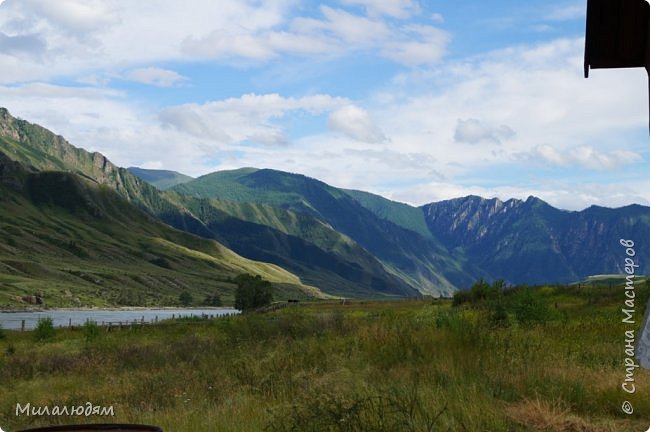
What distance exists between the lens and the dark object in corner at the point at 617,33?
820cm

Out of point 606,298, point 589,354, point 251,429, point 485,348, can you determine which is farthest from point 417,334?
point 606,298

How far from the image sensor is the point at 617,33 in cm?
835

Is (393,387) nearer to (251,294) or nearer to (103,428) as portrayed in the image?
(103,428)

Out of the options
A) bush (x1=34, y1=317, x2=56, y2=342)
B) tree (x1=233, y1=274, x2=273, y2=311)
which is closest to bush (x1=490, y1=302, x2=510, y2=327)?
bush (x1=34, y1=317, x2=56, y2=342)

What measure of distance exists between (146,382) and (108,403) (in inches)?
84.4

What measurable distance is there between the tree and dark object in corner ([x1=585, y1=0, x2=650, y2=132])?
117161 mm

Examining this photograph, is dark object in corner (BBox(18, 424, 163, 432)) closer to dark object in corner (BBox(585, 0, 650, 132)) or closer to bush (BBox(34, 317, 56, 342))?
dark object in corner (BBox(585, 0, 650, 132))

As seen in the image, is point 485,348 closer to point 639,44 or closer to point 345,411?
point 345,411

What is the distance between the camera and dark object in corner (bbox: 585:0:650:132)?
8203 mm

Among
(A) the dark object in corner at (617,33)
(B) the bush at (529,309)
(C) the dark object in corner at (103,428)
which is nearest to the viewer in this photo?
(C) the dark object in corner at (103,428)

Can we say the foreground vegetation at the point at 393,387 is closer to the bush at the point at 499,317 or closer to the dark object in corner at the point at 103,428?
the bush at the point at 499,317

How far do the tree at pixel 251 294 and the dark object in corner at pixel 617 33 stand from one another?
384 ft

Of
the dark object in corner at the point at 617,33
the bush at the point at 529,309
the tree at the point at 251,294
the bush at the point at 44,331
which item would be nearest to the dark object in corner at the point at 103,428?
the dark object in corner at the point at 617,33

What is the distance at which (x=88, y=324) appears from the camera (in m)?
55.6
